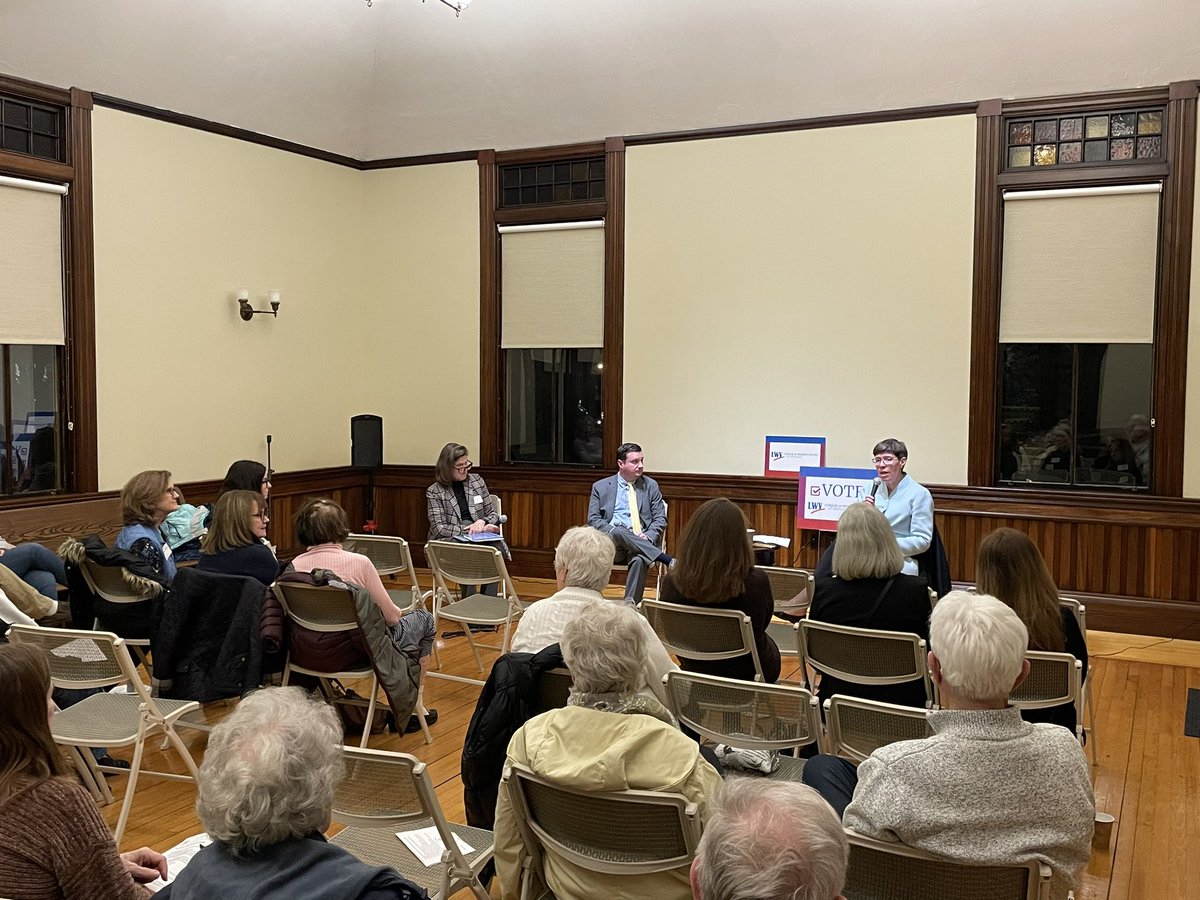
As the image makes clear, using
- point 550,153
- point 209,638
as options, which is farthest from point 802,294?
point 209,638

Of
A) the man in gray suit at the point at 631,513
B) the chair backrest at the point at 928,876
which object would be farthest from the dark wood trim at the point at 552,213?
the chair backrest at the point at 928,876

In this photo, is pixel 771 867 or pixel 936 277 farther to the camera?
pixel 936 277

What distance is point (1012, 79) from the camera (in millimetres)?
7031

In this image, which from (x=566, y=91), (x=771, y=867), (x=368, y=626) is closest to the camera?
(x=771, y=867)

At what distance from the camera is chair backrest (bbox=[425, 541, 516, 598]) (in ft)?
18.3

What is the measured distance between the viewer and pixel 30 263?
6.60 metres

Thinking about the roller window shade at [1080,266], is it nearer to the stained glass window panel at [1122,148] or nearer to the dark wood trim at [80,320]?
the stained glass window panel at [1122,148]

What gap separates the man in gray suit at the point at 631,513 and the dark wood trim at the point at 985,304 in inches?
92.2

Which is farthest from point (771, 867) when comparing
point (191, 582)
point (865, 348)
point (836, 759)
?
point (865, 348)

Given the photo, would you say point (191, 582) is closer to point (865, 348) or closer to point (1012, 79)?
point (865, 348)

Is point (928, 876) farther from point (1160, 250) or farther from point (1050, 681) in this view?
point (1160, 250)

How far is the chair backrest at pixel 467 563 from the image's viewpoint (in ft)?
18.3

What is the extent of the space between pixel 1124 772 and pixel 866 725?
2.37 metres

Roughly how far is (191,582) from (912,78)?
5988 mm
